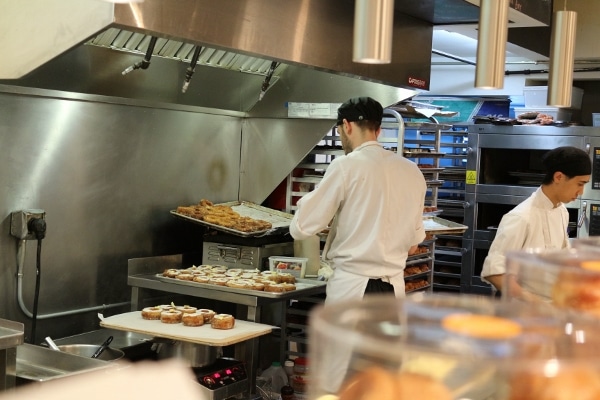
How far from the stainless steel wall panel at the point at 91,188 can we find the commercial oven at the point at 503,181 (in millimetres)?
2477

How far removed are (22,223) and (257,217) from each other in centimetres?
163

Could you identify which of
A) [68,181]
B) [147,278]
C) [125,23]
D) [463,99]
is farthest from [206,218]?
[463,99]

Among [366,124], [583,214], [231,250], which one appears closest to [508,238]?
[366,124]

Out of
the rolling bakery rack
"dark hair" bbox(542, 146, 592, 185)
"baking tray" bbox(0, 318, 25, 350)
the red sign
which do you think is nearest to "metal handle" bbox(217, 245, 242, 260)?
the rolling bakery rack

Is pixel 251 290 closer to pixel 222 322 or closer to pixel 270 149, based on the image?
pixel 222 322

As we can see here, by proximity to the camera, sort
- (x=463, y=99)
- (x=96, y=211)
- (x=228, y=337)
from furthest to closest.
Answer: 1. (x=463, y=99)
2. (x=96, y=211)
3. (x=228, y=337)

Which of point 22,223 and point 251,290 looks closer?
point 22,223

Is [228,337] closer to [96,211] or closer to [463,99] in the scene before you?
[96,211]

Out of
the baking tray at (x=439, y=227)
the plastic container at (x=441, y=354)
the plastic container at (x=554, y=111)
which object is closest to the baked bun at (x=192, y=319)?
the baking tray at (x=439, y=227)

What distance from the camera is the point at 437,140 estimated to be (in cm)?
616

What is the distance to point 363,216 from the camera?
3.84 meters

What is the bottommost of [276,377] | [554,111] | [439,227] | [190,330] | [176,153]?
[276,377]

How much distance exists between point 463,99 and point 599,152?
8.12 ft

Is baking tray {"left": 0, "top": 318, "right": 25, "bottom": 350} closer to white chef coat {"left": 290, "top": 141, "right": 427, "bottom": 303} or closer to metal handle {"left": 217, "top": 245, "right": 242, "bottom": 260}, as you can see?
white chef coat {"left": 290, "top": 141, "right": 427, "bottom": 303}
